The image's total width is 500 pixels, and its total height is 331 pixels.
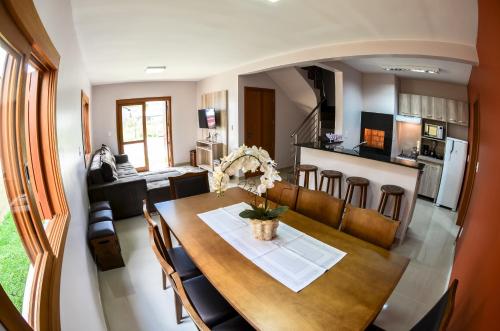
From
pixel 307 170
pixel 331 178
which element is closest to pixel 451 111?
pixel 331 178

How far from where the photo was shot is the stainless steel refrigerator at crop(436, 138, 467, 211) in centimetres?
452

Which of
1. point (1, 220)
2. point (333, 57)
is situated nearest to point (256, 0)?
point (333, 57)

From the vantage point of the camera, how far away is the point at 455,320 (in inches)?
64.7

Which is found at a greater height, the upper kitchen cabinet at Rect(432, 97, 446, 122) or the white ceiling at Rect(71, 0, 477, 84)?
the white ceiling at Rect(71, 0, 477, 84)

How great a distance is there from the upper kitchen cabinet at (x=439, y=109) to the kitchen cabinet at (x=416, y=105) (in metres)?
0.27

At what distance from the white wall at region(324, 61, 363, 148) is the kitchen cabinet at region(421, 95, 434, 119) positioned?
1270 millimetres

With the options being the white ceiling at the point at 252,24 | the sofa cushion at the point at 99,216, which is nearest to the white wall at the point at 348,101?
the white ceiling at the point at 252,24

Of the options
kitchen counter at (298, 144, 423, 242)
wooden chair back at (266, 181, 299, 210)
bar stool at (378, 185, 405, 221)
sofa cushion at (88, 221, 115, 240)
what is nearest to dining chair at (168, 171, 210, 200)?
sofa cushion at (88, 221, 115, 240)

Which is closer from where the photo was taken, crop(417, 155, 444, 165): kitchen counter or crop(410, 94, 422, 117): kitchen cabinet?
crop(417, 155, 444, 165): kitchen counter

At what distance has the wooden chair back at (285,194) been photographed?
8.89 ft

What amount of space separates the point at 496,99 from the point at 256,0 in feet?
6.38

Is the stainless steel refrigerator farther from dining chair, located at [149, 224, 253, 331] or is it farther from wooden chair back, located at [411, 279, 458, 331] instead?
dining chair, located at [149, 224, 253, 331]

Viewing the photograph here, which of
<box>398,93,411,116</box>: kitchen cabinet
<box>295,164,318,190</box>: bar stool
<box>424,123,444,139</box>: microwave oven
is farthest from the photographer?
<box>398,93,411,116</box>: kitchen cabinet

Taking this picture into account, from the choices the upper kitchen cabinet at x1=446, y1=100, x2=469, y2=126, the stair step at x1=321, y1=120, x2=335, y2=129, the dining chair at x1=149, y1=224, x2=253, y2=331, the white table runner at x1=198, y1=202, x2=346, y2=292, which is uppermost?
the upper kitchen cabinet at x1=446, y1=100, x2=469, y2=126
